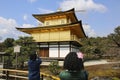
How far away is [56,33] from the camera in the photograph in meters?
35.6

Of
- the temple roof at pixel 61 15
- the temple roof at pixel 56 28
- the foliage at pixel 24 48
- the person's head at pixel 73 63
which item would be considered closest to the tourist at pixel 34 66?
the person's head at pixel 73 63

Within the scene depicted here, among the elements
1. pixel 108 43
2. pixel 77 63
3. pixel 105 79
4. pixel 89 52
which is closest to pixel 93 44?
pixel 89 52

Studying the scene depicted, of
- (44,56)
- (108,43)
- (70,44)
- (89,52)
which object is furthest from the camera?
(89,52)

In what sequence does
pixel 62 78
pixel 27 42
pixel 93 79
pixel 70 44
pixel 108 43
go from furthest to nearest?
pixel 70 44 → pixel 27 42 → pixel 108 43 → pixel 93 79 → pixel 62 78

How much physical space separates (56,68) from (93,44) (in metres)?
29.5

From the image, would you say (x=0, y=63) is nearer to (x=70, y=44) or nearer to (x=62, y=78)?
(x=70, y=44)

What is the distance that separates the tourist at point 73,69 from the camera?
10.8ft

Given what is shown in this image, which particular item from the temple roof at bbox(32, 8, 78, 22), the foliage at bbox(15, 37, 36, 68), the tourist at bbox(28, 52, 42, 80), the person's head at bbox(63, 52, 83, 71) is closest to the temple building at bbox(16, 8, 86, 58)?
the temple roof at bbox(32, 8, 78, 22)

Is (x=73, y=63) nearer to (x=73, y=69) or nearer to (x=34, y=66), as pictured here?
(x=73, y=69)

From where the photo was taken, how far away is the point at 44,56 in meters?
36.7

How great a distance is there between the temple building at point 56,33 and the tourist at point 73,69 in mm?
29837

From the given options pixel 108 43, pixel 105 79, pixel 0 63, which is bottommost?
pixel 105 79

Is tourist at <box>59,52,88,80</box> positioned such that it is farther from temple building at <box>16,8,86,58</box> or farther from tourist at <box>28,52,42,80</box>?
temple building at <box>16,8,86,58</box>

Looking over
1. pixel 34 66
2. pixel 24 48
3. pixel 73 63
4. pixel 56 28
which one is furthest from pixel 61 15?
pixel 73 63
